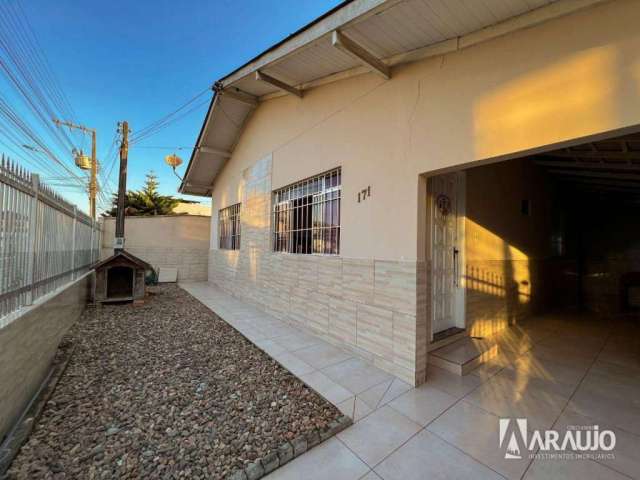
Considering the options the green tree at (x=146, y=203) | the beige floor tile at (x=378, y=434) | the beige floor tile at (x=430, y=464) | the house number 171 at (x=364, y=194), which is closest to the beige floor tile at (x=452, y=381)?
the beige floor tile at (x=378, y=434)

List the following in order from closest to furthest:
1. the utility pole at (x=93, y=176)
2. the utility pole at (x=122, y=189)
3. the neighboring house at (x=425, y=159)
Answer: the neighboring house at (x=425, y=159) → the utility pole at (x=122, y=189) → the utility pole at (x=93, y=176)

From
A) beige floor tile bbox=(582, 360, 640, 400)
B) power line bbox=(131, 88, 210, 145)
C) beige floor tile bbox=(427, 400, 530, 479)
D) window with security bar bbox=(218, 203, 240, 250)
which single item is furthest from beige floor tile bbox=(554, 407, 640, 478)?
power line bbox=(131, 88, 210, 145)

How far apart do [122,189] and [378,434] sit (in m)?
9.52

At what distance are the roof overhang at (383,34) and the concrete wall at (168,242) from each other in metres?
7.95

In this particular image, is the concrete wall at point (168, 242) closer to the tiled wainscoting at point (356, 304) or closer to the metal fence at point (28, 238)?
the tiled wainscoting at point (356, 304)

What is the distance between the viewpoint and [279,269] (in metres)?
5.58

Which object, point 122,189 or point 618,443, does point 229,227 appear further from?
point 618,443

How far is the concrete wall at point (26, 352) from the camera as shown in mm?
2006

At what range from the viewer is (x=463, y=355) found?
3365 millimetres

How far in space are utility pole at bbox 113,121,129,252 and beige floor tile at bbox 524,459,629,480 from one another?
32.2 feet

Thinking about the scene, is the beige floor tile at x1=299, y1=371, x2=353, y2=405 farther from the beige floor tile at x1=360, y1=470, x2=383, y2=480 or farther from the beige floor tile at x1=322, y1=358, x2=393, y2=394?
the beige floor tile at x1=360, y1=470, x2=383, y2=480

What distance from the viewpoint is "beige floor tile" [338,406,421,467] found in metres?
1.96

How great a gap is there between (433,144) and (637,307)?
9.51 meters

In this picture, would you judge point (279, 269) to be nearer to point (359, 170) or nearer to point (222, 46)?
point (359, 170)
